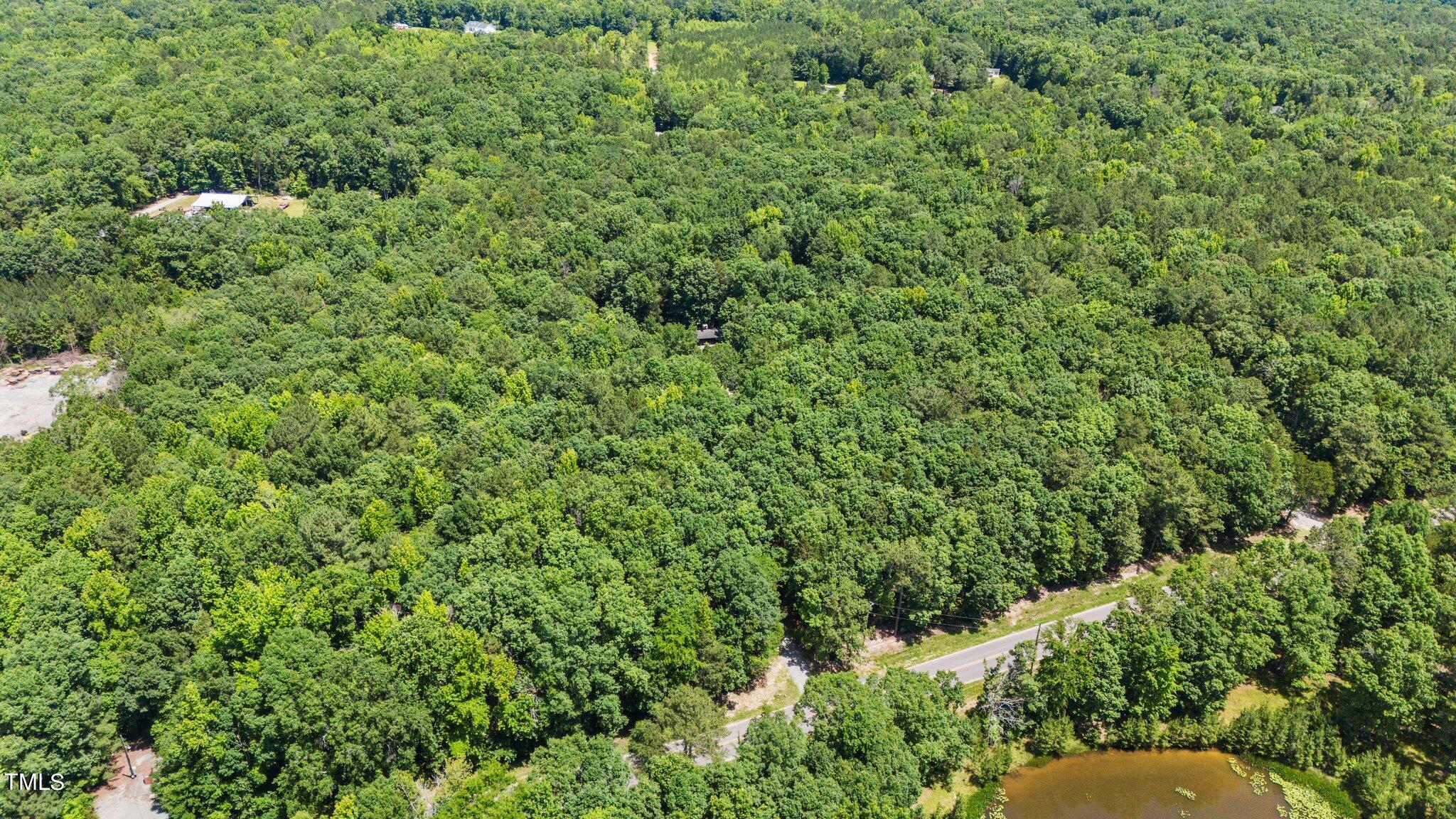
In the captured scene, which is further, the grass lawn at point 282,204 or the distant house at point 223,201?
the grass lawn at point 282,204

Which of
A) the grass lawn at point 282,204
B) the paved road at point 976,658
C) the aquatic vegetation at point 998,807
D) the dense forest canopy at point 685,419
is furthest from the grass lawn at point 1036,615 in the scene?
the grass lawn at point 282,204

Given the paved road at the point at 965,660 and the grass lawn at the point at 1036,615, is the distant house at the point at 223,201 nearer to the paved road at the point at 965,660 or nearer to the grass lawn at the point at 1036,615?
the paved road at the point at 965,660

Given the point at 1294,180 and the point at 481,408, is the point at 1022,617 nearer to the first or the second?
the point at 481,408

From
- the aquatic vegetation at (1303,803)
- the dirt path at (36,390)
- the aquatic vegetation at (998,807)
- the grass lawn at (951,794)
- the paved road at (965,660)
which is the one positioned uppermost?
the dirt path at (36,390)

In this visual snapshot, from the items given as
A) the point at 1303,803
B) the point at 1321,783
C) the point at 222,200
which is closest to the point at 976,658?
the point at 1303,803

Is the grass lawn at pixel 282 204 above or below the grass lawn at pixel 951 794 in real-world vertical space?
above

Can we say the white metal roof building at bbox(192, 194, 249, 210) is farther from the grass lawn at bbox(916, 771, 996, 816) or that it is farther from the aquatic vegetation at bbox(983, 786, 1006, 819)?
the aquatic vegetation at bbox(983, 786, 1006, 819)

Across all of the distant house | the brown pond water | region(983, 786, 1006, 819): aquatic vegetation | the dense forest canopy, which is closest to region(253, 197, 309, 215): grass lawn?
the distant house

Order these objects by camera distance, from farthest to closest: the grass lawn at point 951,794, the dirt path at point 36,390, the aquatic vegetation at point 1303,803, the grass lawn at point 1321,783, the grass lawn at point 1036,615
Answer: the dirt path at point 36,390
the grass lawn at point 1036,615
the grass lawn at point 1321,783
the aquatic vegetation at point 1303,803
the grass lawn at point 951,794

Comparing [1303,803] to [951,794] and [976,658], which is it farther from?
[951,794]
